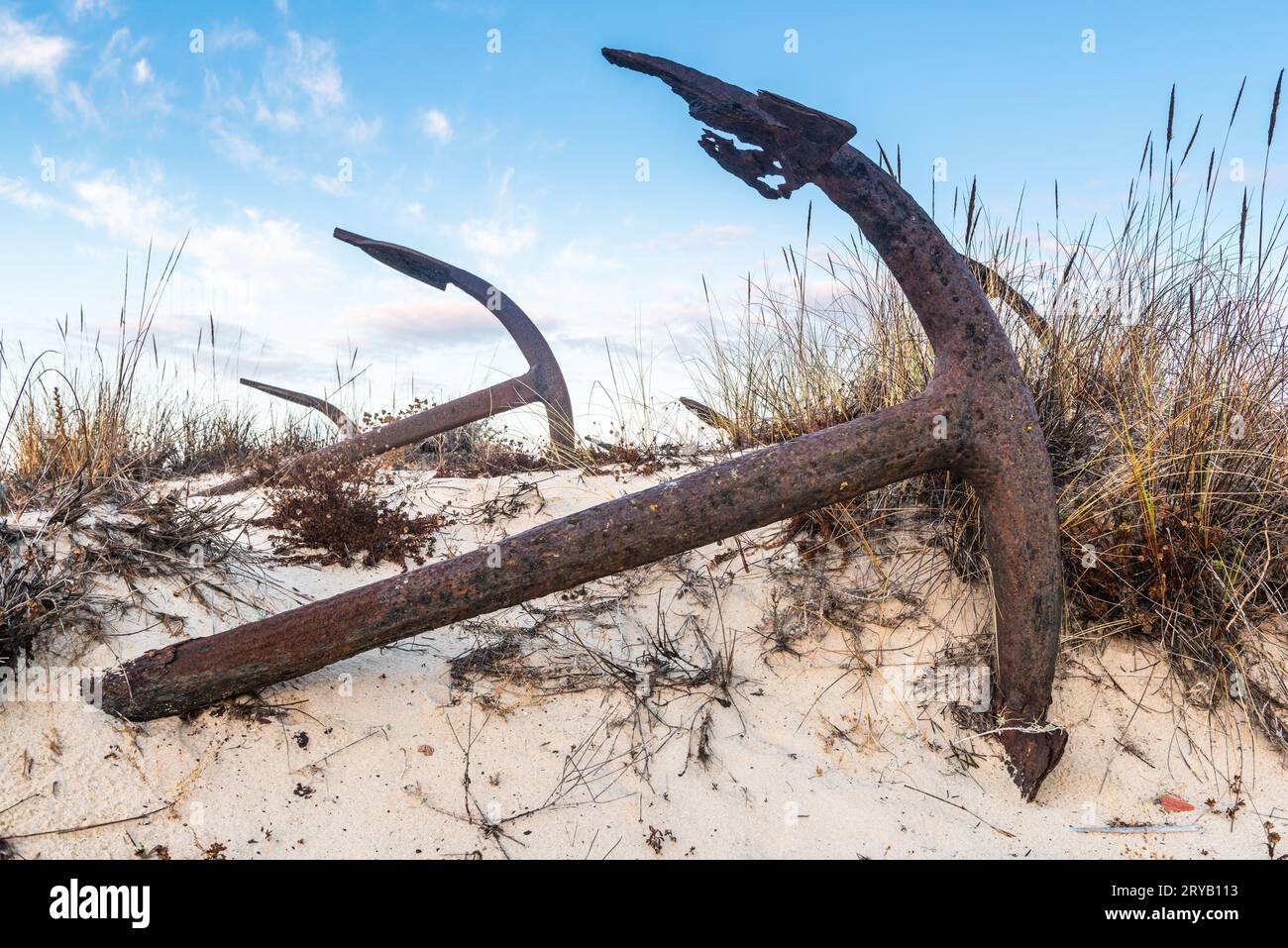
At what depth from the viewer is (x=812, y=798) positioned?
2.19 m

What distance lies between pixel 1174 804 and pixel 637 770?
1543 millimetres

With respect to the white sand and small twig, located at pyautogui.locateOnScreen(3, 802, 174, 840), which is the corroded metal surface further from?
small twig, located at pyautogui.locateOnScreen(3, 802, 174, 840)

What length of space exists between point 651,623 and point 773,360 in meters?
1.83

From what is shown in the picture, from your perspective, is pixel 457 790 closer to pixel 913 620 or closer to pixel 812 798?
pixel 812 798

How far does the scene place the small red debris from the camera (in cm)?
219

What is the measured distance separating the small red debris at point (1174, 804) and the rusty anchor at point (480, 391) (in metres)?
3.63

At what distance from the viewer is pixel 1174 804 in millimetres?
2205

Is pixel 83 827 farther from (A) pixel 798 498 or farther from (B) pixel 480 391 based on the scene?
(B) pixel 480 391

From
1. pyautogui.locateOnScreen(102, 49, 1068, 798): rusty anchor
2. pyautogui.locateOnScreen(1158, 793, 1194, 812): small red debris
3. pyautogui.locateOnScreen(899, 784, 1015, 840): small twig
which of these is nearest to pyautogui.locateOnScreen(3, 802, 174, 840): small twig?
pyautogui.locateOnScreen(102, 49, 1068, 798): rusty anchor

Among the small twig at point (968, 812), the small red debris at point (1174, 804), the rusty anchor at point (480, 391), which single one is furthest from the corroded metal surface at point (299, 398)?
the small red debris at point (1174, 804)

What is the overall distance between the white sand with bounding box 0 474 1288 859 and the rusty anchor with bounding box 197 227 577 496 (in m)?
2.49

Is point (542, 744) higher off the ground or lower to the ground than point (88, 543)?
lower
